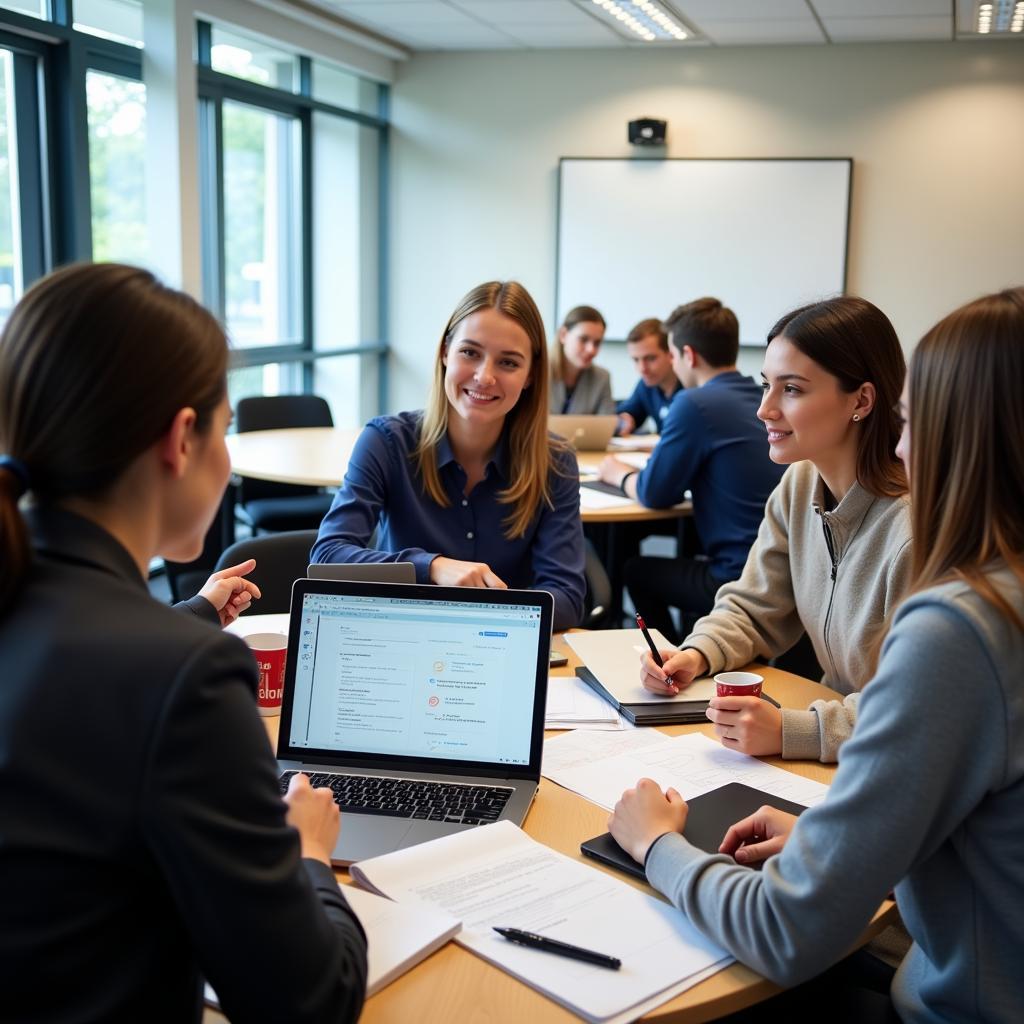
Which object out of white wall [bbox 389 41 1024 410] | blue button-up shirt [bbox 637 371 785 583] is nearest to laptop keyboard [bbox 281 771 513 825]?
blue button-up shirt [bbox 637 371 785 583]

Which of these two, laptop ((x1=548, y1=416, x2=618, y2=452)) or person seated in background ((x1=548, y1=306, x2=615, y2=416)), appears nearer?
laptop ((x1=548, y1=416, x2=618, y2=452))

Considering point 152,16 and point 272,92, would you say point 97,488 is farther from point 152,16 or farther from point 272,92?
point 272,92

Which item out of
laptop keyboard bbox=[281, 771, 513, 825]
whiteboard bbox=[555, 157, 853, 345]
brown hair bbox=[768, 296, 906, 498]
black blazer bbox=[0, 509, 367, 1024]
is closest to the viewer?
black blazer bbox=[0, 509, 367, 1024]

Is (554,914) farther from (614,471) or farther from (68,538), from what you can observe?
(614,471)

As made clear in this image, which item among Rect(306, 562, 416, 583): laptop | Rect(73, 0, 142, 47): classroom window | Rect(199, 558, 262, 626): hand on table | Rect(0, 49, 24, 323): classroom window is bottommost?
Rect(199, 558, 262, 626): hand on table

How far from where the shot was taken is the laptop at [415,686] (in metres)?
1.51

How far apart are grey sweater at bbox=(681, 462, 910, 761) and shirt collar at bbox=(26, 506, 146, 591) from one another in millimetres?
1151

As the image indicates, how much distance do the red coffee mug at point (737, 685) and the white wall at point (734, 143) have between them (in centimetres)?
556

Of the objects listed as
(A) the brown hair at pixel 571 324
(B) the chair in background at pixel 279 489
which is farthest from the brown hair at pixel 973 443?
(A) the brown hair at pixel 571 324

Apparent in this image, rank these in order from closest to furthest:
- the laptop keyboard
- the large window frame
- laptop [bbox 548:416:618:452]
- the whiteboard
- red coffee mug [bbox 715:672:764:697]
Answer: the laptop keyboard, red coffee mug [bbox 715:672:764:697], laptop [bbox 548:416:618:452], the large window frame, the whiteboard

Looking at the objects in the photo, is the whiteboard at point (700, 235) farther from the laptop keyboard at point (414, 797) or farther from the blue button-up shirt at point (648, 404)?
the laptop keyboard at point (414, 797)

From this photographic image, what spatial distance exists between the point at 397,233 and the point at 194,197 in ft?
8.20

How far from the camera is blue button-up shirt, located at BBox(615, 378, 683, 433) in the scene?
5.53 meters

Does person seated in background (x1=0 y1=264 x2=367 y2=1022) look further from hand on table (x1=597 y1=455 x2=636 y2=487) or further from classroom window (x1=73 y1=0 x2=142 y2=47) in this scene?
classroom window (x1=73 y1=0 x2=142 y2=47)
